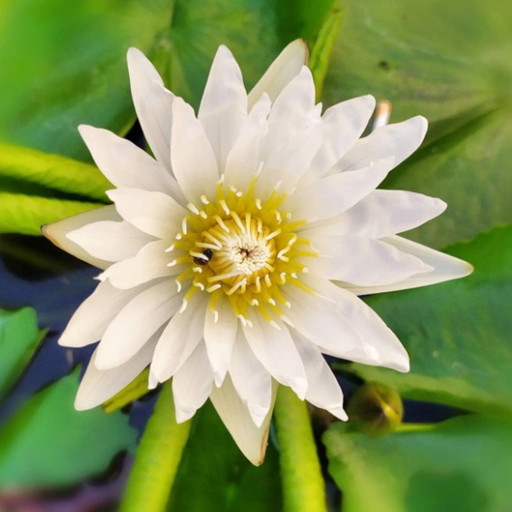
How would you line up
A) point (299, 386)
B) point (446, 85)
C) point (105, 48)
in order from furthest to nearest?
1. point (446, 85)
2. point (105, 48)
3. point (299, 386)

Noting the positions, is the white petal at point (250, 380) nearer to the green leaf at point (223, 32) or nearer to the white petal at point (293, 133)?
the white petal at point (293, 133)

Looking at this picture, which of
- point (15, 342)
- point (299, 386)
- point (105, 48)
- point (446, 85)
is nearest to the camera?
point (299, 386)

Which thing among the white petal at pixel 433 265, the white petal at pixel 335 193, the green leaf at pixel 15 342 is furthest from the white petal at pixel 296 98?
the green leaf at pixel 15 342

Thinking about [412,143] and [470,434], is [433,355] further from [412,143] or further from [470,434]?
[412,143]

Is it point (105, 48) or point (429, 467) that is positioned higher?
point (105, 48)

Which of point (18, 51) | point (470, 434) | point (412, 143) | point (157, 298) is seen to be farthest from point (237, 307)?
point (18, 51)

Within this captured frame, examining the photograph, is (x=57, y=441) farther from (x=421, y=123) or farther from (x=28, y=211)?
(x=421, y=123)

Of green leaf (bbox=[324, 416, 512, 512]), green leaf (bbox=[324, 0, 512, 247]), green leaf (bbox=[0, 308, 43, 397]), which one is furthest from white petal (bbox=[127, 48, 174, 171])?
green leaf (bbox=[324, 416, 512, 512])

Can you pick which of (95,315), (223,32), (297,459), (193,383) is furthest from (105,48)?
(297,459)
